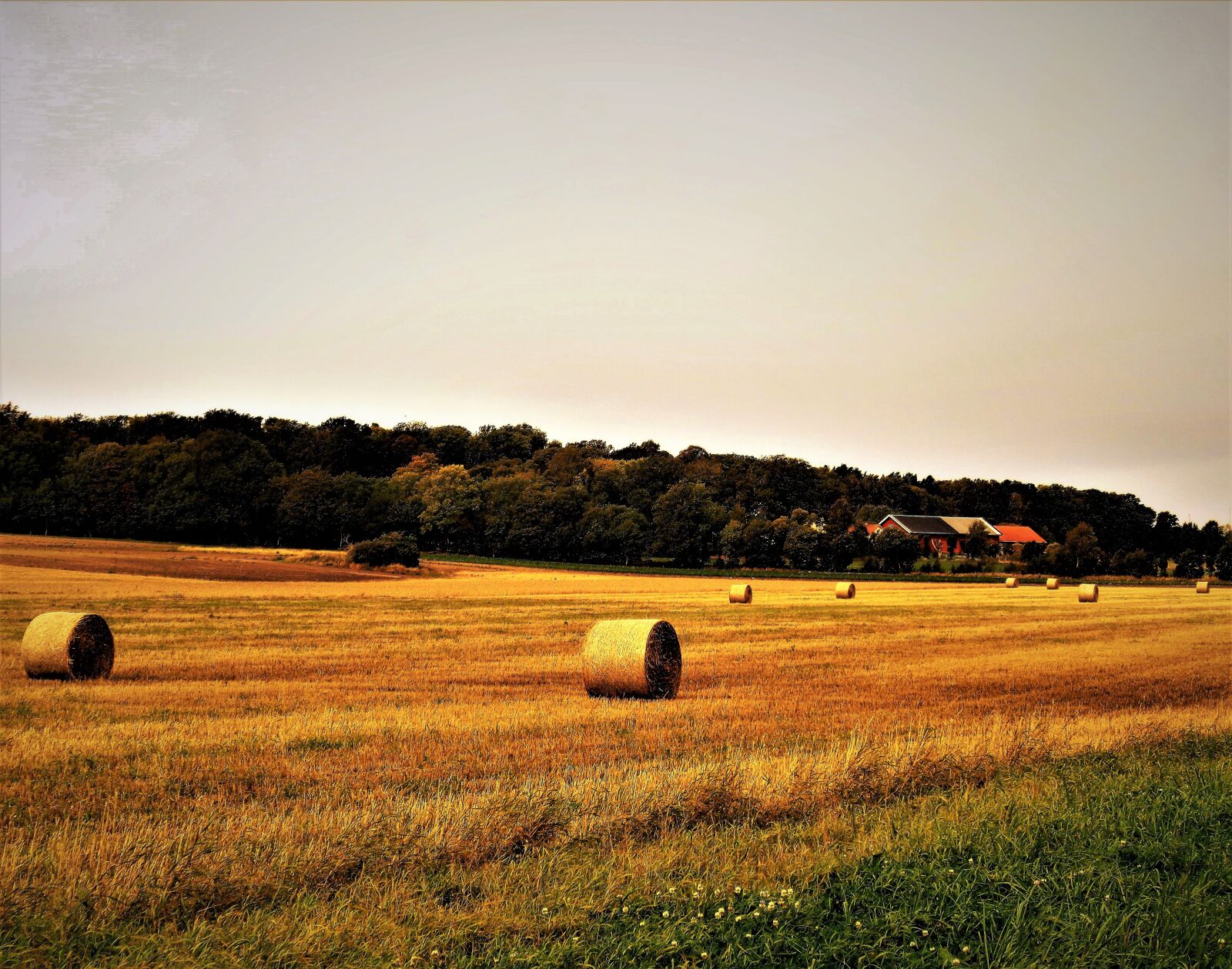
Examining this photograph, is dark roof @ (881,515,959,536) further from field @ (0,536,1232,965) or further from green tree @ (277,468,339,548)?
field @ (0,536,1232,965)

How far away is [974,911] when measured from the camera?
20.9ft

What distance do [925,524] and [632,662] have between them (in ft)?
363

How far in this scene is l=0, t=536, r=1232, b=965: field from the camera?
6.02m

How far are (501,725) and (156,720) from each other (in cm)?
466

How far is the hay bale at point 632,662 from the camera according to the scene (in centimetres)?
1720

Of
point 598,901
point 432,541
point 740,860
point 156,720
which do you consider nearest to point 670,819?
point 740,860

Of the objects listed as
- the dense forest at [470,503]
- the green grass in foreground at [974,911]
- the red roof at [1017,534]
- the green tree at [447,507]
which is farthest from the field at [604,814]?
the red roof at [1017,534]

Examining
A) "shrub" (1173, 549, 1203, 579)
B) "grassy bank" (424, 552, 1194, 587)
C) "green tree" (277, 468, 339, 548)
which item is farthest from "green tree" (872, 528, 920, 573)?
"green tree" (277, 468, 339, 548)

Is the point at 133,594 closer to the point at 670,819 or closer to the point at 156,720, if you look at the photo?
the point at 156,720

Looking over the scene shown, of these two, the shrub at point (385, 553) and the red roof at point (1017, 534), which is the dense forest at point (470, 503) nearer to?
the red roof at point (1017, 534)

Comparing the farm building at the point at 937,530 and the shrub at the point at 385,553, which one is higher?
the farm building at the point at 937,530

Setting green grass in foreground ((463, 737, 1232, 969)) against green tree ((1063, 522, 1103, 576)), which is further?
green tree ((1063, 522, 1103, 576))

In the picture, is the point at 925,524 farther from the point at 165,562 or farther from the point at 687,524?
the point at 165,562

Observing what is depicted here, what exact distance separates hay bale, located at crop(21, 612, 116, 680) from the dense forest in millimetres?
62005
